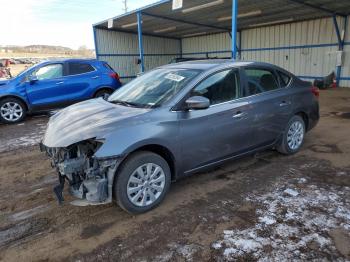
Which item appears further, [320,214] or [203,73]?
[203,73]

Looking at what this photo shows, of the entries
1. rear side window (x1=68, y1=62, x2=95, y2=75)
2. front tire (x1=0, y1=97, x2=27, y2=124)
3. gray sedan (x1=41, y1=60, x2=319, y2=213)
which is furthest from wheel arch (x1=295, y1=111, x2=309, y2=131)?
front tire (x1=0, y1=97, x2=27, y2=124)

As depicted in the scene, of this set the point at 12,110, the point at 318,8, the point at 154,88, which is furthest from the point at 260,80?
the point at 318,8

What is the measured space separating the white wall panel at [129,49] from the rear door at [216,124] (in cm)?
1595

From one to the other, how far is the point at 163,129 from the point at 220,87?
108 cm

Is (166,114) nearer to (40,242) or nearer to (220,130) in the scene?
(220,130)

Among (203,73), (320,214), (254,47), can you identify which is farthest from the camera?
(254,47)

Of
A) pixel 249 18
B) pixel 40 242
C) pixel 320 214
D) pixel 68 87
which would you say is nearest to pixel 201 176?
pixel 320 214

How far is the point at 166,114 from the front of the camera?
3.34 m

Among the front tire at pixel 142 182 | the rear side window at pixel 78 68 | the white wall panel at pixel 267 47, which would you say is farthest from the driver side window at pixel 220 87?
the white wall panel at pixel 267 47

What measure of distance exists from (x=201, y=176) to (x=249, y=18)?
13.2 m

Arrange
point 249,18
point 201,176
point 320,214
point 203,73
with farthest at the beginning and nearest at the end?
point 249,18
point 201,176
point 203,73
point 320,214

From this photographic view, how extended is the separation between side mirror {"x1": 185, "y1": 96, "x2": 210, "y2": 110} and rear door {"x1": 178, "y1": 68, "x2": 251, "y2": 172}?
12 centimetres

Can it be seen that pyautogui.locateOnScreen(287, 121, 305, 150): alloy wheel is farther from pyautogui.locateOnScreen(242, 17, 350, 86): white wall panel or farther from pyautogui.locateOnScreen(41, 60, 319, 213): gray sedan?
pyautogui.locateOnScreen(242, 17, 350, 86): white wall panel

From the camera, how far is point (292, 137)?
494cm
